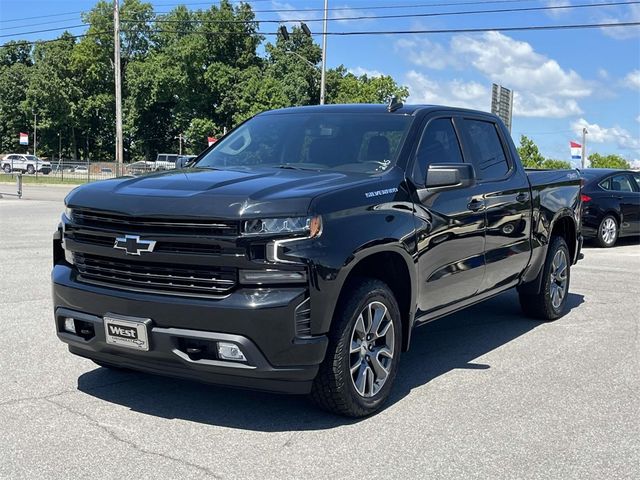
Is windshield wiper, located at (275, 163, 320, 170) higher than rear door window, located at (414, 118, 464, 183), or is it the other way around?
rear door window, located at (414, 118, 464, 183)

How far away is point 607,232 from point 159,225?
12452mm

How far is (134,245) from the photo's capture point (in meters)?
3.87

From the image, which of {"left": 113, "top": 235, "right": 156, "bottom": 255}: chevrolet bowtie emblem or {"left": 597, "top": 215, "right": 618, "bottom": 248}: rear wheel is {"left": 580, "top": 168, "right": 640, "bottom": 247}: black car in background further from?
{"left": 113, "top": 235, "right": 156, "bottom": 255}: chevrolet bowtie emblem

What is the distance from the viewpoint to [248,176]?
4441mm

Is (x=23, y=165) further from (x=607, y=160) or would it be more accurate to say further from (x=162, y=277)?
(x=162, y=277)

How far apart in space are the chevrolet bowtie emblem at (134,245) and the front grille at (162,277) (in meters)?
0.08

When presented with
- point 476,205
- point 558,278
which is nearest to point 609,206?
point 558,278

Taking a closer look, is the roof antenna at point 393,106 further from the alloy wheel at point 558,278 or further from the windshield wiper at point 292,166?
the alloy wheel at point 558,278

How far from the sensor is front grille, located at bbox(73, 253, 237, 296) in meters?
3.73

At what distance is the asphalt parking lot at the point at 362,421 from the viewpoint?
3.57 m

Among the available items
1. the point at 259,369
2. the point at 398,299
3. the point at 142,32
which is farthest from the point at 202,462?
the point at 142,32

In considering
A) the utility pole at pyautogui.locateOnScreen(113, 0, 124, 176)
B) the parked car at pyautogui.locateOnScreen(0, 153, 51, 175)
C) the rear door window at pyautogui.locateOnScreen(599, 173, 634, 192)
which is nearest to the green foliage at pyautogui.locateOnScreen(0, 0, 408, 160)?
the parked car at pyautogui.locateOnScreen(0, 153, 51, 175)

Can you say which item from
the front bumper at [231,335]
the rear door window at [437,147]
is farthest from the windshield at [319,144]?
the front bumper at [231,335]

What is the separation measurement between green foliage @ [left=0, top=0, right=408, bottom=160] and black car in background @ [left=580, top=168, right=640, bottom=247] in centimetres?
4875
